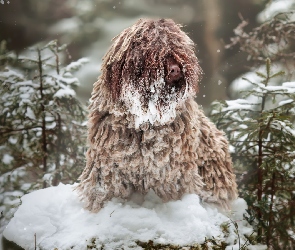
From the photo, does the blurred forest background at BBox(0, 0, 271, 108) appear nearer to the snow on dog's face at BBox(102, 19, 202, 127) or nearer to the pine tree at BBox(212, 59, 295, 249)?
the snow on dog's face at BBox(102, 19, 202, 127)

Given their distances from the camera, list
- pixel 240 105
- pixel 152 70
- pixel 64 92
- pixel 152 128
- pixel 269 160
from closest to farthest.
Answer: pixel 152 70, pixel 152 128, pixel 269 160, pixel 240 105, pixel 64 92

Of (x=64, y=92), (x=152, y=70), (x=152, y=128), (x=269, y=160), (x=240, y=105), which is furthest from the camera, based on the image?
(x=64, y=92)

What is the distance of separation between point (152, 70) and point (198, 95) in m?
0.98

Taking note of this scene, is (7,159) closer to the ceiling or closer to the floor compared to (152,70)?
closer to the floor

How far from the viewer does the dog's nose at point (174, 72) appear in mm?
1621

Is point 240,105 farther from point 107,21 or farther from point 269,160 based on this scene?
point 107,21

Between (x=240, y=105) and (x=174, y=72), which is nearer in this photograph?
(x=174, y=72)

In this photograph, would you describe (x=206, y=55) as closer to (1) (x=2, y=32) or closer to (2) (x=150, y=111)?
(2) (x=150, y=111)

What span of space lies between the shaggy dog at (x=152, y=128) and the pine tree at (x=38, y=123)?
0.72m

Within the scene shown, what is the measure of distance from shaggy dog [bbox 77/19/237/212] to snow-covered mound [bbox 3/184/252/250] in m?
0.08

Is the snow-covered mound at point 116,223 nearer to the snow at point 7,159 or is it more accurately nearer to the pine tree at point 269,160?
the pine tree at point 269,160

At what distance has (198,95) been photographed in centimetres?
253

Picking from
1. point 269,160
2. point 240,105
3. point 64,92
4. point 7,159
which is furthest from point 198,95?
point 7,159

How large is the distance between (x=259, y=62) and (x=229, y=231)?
155 centimetres
